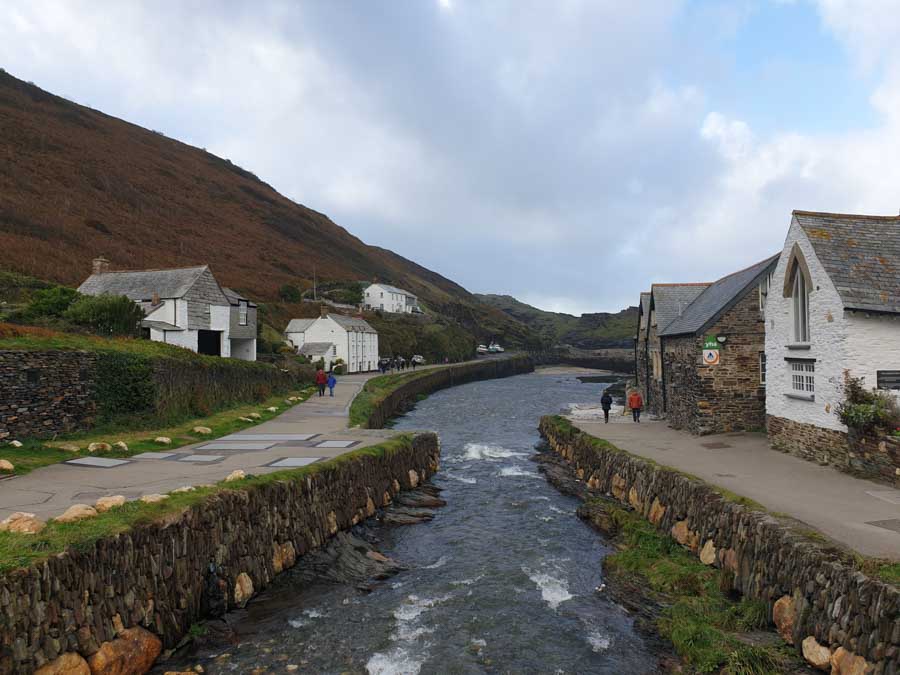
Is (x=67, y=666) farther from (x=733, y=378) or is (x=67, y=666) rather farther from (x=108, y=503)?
(x=733, y=378)

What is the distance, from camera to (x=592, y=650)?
9523 millimetres

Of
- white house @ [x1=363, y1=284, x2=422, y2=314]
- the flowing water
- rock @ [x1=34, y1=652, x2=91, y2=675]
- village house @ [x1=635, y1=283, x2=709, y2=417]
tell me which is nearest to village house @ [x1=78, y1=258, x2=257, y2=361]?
the flowing water

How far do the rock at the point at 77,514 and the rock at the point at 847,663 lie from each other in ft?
36.4

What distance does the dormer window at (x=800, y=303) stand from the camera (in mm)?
17016

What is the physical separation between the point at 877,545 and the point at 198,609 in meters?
11.0

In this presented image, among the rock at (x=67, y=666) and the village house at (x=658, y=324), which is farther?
the village house at (x=658, y=324)

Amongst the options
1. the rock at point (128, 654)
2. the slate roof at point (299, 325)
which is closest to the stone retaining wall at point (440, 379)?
the slate roof at point (299, 325)

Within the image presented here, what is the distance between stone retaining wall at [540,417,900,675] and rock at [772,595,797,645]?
0.01m

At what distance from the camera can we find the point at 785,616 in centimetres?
915

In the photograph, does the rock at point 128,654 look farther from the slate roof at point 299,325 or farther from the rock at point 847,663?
the slate roof at point 299,325

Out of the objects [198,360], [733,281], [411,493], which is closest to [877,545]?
[411,493]

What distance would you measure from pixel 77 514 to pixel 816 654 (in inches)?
441

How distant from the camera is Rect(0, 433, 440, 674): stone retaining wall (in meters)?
7.24

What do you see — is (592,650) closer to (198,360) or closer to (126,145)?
(198,360)
